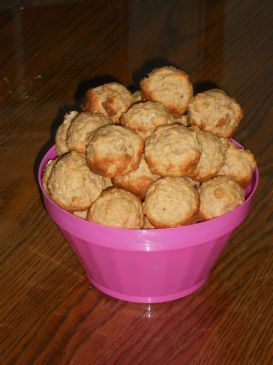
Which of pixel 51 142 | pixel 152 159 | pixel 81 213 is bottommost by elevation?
Result: pixel 51 142

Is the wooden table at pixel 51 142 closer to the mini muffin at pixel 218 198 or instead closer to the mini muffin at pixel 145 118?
the mini muffin at pixel 218 198

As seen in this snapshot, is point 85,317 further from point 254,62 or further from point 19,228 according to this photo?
point 254,62

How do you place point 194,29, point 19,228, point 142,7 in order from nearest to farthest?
point 19,228, point 194,29, point 142,7

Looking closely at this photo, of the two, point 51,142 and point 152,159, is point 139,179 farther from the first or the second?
point 51,142

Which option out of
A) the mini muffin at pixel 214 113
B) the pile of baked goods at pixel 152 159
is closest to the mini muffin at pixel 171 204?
the pile of baked goods at pixel 152 159

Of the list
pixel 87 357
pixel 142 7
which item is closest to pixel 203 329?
pixel 87 357

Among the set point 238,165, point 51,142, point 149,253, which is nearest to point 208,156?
point 238,165
